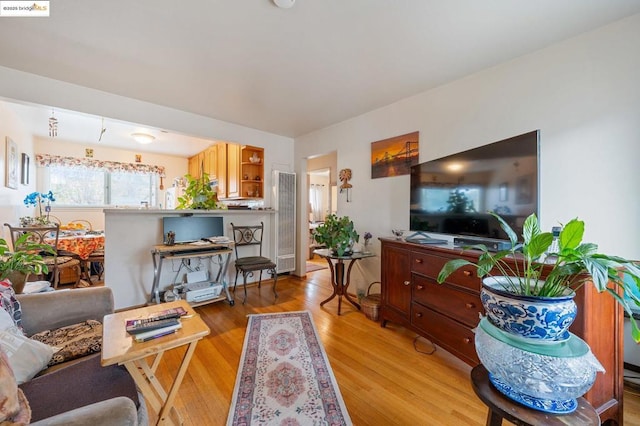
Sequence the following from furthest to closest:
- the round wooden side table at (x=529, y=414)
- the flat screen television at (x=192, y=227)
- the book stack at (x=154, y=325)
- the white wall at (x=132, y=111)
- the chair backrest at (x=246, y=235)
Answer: the chair backrest at (x=246, y=235) → the flat screen television at (x=192, y=227) → the white wall at (x=132, y=111) → the book stack at (x=154, y=325) → the round wooden side table at (x=529, y=414)

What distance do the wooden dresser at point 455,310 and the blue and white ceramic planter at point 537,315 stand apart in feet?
2.53

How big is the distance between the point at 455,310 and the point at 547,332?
1.22m

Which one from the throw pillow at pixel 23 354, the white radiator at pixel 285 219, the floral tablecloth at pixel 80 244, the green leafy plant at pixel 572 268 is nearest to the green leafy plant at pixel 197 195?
the white radiator at pixel 285 219

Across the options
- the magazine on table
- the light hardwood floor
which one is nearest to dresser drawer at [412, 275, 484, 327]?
the light hardwood floor

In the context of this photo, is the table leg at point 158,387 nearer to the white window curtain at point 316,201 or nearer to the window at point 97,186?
the window at point 97,186

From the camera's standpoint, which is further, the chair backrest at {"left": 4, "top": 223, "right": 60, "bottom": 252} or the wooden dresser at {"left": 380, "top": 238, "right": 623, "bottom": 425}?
the chair backrest at {"left": 4, "top": 223, "right": 60, "bottom": 252}

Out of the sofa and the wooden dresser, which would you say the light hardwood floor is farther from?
the sofa

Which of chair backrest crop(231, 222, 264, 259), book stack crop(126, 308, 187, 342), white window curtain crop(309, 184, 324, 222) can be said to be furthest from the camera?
white window curtain crop(309, 184, 324, 222)

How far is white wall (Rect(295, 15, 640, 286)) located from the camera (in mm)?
1599

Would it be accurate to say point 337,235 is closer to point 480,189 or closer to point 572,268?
point 480,189

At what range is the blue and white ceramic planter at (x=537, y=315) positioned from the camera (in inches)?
28.4

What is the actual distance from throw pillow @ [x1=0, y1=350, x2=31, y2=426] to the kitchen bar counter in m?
2.40

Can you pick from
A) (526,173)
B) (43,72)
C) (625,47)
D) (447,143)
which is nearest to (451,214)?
(526,173)

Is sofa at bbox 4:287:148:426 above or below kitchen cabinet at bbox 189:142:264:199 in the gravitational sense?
below
